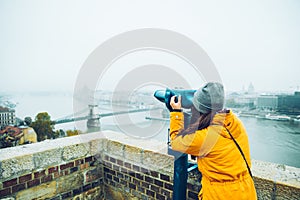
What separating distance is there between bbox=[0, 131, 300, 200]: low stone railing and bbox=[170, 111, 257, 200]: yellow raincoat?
0.25m

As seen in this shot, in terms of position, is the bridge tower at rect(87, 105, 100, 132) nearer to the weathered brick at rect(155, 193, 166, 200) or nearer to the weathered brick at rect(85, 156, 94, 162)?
the weathered brick at rect(85, 156, 94, 162)

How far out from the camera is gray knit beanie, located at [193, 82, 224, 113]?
0.96 meters

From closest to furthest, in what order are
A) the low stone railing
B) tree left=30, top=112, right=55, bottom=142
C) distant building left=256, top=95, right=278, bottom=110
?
the low stone railing → distant building left=256, top=95, right=278, bottom=110 → tree left=30, top=112, right=55, bottom=142

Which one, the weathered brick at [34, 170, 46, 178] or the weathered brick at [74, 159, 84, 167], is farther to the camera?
the weathered brick at [74, 159, 84, 167]

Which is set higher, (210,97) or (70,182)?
(210,97)

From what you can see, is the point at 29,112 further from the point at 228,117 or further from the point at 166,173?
the point at 228,117

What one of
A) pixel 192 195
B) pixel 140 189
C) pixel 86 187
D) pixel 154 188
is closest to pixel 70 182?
pixel 86 187

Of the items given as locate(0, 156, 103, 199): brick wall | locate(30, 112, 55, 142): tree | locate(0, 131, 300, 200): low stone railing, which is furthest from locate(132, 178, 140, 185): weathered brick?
locate(30, 112, 55, 142): tree

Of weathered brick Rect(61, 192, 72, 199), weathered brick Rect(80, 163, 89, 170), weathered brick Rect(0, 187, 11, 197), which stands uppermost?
weathered brick Rect(80, 163, 89, 170)

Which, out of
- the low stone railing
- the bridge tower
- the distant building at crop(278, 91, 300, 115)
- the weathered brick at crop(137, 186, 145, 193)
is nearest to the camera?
the low stone railing

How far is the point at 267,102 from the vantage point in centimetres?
265

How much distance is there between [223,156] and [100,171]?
1392 mm

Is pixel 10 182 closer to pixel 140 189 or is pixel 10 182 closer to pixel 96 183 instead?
pixel 96 183

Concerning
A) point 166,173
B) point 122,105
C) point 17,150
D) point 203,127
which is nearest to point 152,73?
point 122,105
